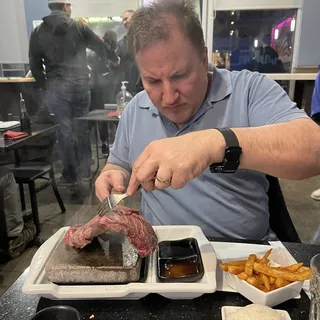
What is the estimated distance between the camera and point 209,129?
0.98 metres

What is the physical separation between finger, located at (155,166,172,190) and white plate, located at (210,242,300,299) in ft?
0.95

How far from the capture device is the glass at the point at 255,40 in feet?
15.2

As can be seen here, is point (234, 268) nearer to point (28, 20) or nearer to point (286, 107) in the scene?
point (286, 107)

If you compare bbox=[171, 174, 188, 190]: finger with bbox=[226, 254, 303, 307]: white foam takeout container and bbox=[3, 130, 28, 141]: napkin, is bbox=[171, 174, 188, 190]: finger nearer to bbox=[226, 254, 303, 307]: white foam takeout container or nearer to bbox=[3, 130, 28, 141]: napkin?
bbox=[226, 254, 303, 307]: white foam takeout container

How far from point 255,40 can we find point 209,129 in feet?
13.8

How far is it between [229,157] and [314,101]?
2.45 metres

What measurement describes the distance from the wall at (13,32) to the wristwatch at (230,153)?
460cm

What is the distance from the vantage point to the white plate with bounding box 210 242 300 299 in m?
0.90

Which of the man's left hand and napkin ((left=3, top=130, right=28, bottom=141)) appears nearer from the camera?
the man's left hand

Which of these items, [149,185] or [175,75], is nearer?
[149,185]

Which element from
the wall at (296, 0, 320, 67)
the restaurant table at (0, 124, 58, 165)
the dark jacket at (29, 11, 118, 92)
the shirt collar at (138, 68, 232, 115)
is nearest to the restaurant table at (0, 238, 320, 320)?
the shirt collar at (138, 68, 232, 115)

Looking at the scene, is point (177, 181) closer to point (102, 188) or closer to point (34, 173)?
point (102, 188)

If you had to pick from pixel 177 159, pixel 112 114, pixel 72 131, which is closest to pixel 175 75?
pixel 177 159

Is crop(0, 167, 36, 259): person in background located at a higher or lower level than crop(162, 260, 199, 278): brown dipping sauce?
lower
